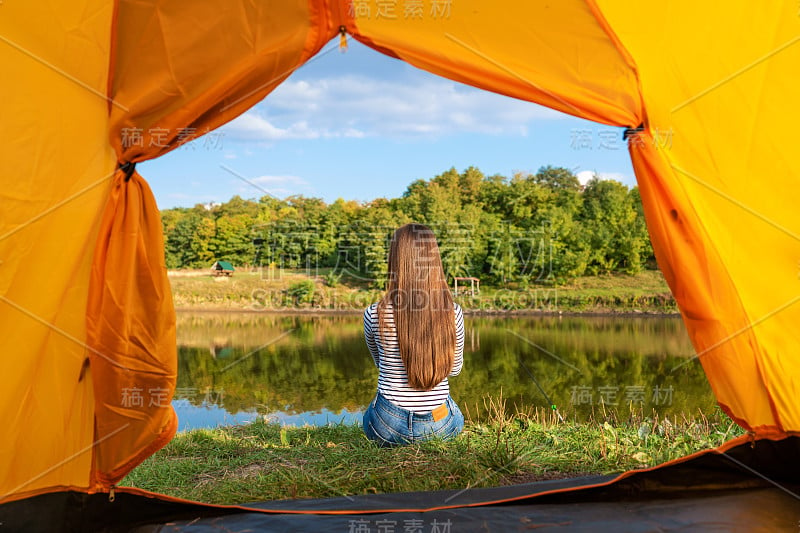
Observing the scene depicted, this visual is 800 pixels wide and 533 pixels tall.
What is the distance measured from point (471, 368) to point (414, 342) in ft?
22.9

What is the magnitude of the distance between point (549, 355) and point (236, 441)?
836 cm

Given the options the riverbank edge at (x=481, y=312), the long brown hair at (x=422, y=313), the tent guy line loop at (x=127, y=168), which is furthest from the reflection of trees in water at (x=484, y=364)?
the tent guy line loop at (x=127, y=168)

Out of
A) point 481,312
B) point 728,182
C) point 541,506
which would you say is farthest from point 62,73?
point 481,312

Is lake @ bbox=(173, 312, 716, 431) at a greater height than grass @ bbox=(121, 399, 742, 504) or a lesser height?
greater

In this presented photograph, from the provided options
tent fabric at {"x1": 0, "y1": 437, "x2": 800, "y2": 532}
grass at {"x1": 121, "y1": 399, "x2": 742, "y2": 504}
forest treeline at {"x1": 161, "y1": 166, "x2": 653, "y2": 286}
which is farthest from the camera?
forest treeline at {"x1": 161, "y1": 166, "x2": 653, "y2": 286}

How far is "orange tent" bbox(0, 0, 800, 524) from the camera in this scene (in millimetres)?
1979

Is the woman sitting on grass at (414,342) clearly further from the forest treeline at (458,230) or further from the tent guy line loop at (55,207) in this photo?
the forest treeline at (458,230)

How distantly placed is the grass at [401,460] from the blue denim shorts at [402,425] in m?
0.06

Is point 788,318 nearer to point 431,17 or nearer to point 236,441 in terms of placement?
point 431,17

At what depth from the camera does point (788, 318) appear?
211 centimetres

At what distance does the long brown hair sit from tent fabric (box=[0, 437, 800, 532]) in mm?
606

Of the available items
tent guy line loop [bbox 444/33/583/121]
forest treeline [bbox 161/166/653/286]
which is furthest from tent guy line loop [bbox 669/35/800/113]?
forest treeline [bbox 161/166/653/286]

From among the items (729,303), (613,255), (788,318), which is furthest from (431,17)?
(613,255)

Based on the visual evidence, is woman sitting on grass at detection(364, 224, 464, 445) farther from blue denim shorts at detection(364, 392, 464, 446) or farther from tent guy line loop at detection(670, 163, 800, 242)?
tent guy line loop at detection(670, 163, 800, 242)
